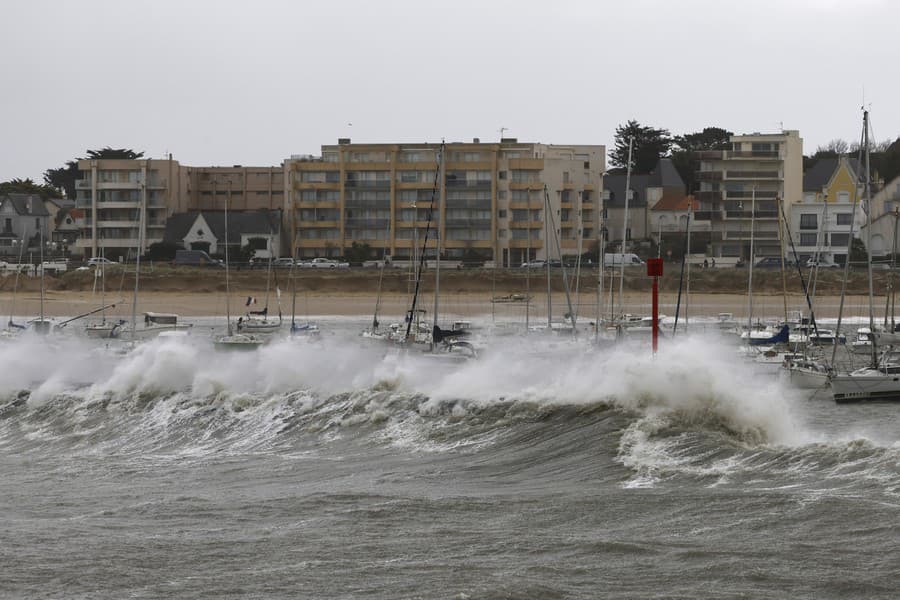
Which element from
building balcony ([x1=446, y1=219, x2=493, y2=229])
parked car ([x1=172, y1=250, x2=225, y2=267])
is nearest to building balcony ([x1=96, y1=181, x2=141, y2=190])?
parked car ([x1=172, y1=250, x2=225, y2=267])

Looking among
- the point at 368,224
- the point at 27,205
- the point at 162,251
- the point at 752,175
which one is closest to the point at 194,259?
the point at 162,251

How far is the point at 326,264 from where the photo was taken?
9775 cm

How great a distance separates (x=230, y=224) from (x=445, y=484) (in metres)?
92.3

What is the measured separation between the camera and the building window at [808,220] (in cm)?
10794

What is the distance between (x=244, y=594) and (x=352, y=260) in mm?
89259

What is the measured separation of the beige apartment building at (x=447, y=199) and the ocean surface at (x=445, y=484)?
72.6m

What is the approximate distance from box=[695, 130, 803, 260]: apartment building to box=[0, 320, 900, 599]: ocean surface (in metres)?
77.4

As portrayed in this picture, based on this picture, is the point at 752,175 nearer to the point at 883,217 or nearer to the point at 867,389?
the point at 883,217

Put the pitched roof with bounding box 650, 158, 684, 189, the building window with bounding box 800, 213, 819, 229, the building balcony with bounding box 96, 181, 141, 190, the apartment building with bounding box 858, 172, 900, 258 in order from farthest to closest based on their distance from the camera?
the pitched roof with bounding box 650, 158, 684, 189 < the building balcony with bounding box 96, 181, 141, 190 < the building window with bounding box 800, 213, 819, 229 < the apartment building with bounding box 858, 172, 900, 258

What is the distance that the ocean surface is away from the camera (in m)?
14.5

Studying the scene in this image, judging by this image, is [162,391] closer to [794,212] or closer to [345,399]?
[345,399]

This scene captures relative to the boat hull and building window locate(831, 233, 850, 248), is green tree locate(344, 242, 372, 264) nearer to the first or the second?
building window locate(831, 233, 850, 248)

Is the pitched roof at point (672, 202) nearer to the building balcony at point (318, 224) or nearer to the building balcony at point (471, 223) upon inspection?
the building balcony at point (471, 223)

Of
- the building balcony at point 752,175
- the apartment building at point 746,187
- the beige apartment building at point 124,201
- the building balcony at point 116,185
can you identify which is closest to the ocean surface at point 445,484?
the apartment building at point 746,187
